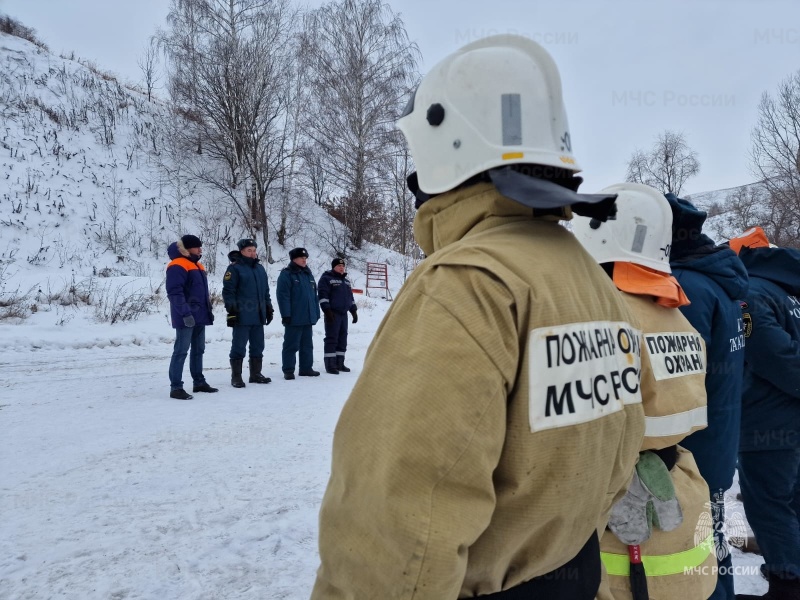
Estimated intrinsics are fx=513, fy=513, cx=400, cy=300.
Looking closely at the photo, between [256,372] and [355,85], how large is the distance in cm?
1808

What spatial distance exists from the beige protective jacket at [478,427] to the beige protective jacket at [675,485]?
0.74 metres

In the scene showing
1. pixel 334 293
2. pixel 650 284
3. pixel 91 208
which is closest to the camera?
pixel 650 284

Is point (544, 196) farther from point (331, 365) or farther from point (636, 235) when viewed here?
point (331, 365)

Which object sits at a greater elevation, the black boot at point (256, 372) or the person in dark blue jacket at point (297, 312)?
the person in dark blue jacket at point (297, 312)

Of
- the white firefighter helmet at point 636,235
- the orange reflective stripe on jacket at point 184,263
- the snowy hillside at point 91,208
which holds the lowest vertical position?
the white firefighter helmet at point 636,235

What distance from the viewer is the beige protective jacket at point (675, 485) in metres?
1.73

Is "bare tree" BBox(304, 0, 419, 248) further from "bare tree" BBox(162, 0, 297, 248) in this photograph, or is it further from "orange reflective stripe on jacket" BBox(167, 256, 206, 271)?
"orange reflective stripe on jacket" BBox(167, 256, 206, 271)

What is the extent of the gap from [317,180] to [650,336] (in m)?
24.6

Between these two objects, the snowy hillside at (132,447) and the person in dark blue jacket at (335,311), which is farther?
the person in dark blue jacket at (335,311)

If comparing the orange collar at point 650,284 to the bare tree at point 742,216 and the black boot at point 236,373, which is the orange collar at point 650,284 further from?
the bare tree at point 742,216

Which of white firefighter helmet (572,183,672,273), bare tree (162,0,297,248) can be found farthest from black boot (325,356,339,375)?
bare tree (162,0,297,248)

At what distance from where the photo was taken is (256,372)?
7270 mm

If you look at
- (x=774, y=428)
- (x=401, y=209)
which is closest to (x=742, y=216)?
(x=401, y=209)

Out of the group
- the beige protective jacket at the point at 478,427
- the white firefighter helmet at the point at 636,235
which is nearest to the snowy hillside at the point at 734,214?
the white firefighter helmet at the point at 636,235
